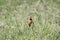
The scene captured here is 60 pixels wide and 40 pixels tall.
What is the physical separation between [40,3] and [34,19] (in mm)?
1241

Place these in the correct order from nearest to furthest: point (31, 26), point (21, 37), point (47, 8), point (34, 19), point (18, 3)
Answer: point (21, 37) < point (31, 26) < point (34, 19) < point (47, 8) < point (18, 3)

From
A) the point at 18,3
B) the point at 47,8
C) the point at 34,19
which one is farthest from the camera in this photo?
the point at 18,3

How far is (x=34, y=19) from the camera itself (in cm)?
567

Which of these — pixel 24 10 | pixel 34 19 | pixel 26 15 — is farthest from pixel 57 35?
pixel 24 10

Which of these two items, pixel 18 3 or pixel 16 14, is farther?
pixel 18 3

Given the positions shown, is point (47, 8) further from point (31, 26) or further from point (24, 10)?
point (31, 26)

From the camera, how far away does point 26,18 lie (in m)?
5.76

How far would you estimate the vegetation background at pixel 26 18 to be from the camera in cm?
479

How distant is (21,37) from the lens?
188 inches

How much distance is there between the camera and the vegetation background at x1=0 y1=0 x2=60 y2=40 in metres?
4.79

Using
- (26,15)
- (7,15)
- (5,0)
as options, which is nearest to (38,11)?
(26,15)

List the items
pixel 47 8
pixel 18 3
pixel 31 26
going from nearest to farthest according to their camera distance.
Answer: pixel 31 26
pixel 47 8
pixel 18 3

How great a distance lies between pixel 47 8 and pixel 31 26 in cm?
147

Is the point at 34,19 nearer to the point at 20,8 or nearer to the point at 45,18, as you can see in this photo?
the point at 45,18
